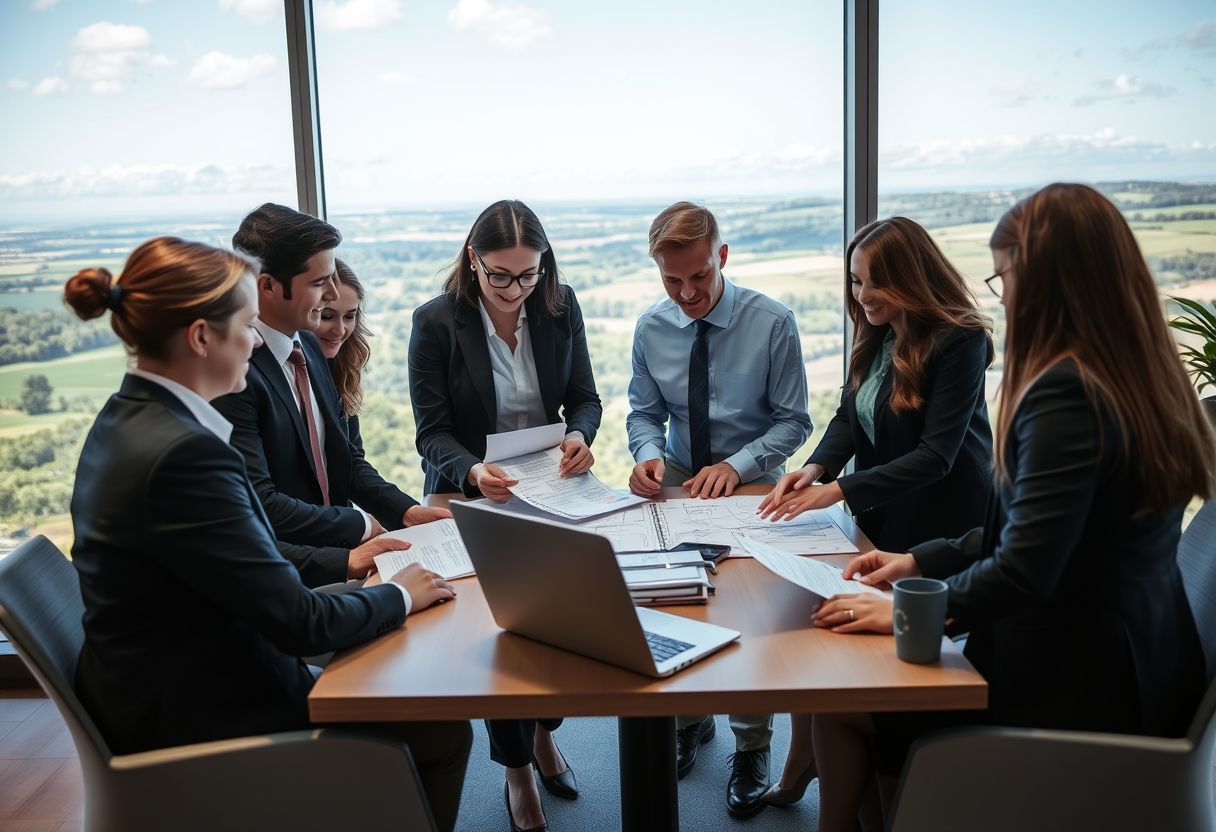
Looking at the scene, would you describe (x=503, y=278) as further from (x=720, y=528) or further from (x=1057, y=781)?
(x=1057, y=781)

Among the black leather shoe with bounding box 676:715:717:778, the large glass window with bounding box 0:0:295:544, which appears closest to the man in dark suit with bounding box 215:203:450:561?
the black leather shoe with bounding box 676:715:717:778

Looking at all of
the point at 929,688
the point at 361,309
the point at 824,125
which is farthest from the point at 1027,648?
the point at 824,125

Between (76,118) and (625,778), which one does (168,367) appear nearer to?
(625,778)

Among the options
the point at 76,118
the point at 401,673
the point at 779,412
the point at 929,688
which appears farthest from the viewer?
the point at 76,118

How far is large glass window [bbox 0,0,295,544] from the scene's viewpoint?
3426 millimetres

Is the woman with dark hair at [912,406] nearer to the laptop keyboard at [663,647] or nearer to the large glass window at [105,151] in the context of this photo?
the laptop keyboard at [663,647]

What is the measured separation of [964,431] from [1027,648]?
794mm

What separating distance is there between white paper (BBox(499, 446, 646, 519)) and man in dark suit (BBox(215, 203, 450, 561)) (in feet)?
0.67

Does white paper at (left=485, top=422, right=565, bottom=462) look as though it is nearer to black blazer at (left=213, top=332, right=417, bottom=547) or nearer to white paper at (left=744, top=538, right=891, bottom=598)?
black blazer at (left=213, top=332, right=417, bottom=547)

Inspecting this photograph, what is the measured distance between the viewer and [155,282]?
1604mm

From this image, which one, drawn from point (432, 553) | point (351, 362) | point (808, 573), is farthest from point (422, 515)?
point (808, 573)

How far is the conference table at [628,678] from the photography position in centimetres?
144

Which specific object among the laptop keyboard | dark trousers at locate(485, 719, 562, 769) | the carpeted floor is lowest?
the carpeted floor

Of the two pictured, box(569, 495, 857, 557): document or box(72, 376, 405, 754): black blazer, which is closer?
box(72, 376, 405, 754): black blazer
